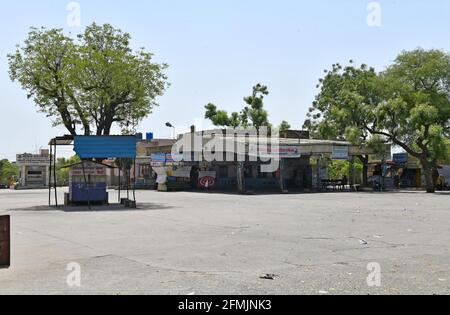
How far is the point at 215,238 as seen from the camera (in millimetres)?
13945

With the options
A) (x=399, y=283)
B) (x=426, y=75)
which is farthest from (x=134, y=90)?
(x=426, y=75)

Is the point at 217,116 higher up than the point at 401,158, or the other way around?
the point at 217,116

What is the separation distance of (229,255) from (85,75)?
20.1 m

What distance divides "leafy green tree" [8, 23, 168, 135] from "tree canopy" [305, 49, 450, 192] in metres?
24.1

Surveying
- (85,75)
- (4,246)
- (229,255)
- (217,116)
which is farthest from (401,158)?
(4,246)

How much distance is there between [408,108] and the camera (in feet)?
157

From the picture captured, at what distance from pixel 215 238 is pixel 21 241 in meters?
4.78

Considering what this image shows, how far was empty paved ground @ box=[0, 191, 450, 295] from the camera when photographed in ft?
26.4

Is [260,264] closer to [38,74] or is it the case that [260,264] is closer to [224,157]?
[38,74]

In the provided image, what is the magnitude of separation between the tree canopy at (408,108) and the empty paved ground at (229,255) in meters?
28.4

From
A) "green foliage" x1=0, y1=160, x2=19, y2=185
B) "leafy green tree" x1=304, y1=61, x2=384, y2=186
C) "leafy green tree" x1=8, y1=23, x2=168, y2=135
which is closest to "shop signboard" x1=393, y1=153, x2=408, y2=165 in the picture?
"leafy green tree" x1=304, y1=61, x2=384, y2=186

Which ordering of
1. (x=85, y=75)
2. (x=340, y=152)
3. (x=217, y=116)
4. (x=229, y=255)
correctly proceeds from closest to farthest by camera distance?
(x=229, y=255) → (x=85, y=75) → (x=340, y=152) → (x=217, y=116)

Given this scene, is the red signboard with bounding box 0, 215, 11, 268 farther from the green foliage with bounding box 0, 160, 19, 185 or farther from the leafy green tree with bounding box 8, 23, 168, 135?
the green foliage with bounding box 0, 160, 19, 185

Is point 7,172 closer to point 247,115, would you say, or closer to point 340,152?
point 247,115
